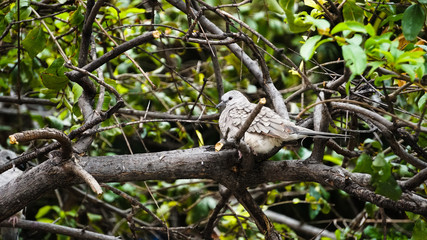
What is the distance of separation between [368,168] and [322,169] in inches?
17.2

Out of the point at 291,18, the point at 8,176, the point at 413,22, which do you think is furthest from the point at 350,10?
the point at 8,176

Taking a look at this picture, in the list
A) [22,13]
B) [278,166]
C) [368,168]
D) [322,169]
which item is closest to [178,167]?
[278,166]

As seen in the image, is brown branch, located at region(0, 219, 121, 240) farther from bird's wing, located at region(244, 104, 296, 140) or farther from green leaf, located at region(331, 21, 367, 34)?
green leaf, located at region(331, 21, 367, 34)

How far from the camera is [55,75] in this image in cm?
227

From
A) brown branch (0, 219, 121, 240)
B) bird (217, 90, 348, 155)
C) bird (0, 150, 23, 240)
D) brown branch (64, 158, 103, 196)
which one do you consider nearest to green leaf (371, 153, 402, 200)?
bird (217, 90, 348, 155)

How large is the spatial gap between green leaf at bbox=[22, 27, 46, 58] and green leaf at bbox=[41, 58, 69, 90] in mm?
309

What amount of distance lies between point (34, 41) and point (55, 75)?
1.17ft

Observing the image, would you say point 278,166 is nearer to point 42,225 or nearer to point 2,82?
point 42,225

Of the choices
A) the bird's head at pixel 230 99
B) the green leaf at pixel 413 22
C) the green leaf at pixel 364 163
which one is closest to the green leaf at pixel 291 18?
the green leaf at pixel 413 22

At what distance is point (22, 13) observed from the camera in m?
2.51

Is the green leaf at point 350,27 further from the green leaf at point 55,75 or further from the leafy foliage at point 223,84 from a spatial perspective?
the green leaf at point 55,75

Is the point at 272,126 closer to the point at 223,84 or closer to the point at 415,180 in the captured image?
the point at 415,180

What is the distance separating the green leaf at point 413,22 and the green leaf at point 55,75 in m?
1.56

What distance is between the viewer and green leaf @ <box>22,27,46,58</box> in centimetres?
248
